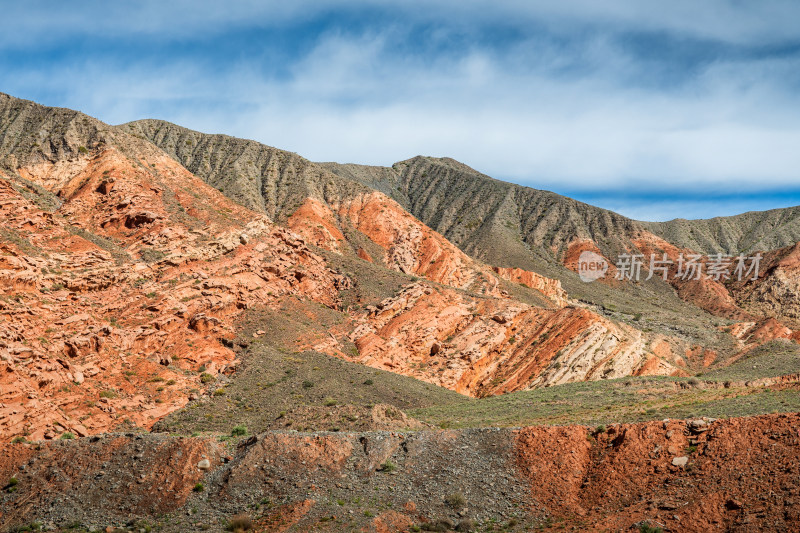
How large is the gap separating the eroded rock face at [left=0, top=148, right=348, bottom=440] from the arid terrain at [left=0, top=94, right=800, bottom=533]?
176 mm

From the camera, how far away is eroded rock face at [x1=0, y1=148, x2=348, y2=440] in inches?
1328

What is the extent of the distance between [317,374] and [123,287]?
14.7m

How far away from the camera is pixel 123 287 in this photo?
4397cm

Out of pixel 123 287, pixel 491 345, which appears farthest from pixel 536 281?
pixel 123 287

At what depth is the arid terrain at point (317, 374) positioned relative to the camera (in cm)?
2042

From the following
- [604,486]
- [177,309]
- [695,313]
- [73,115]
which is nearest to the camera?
[604,486]

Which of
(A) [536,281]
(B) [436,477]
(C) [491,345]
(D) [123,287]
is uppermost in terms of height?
(A) [536,281]

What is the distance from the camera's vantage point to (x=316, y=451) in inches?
915

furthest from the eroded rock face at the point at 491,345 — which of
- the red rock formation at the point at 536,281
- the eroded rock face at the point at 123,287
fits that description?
the red rock formation at the point at 536,281

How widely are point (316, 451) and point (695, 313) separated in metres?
88.9

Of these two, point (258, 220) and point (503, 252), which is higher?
point (503, 252)

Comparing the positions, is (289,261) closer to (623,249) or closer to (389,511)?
(389,511)

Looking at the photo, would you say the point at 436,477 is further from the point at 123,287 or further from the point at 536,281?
the point at 536,281

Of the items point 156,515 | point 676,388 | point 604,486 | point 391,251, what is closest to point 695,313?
point 391,251
